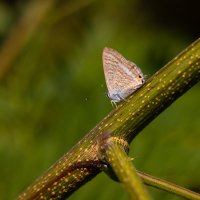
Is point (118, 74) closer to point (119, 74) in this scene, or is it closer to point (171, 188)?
point (119, 74)

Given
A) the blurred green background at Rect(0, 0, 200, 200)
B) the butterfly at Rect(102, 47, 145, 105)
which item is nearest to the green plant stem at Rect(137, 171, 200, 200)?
the blurred green background at Rect(0, 0, 200, 200)

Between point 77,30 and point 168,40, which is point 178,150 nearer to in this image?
point 168,40

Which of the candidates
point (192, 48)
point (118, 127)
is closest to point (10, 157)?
point (118, 127)

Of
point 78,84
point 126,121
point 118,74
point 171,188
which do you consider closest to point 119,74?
point 118,74

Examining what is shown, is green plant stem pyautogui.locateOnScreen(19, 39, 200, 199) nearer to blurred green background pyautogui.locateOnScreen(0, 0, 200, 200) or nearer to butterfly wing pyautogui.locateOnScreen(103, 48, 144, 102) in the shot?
blurred green background pyautogui.locateOnScreen(0, 0, 200, 200)

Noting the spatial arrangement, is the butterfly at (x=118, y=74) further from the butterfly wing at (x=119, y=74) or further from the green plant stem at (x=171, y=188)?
the green plant stem at (x=171, y=188)

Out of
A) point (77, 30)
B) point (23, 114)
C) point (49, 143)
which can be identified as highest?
point (77, 30)
